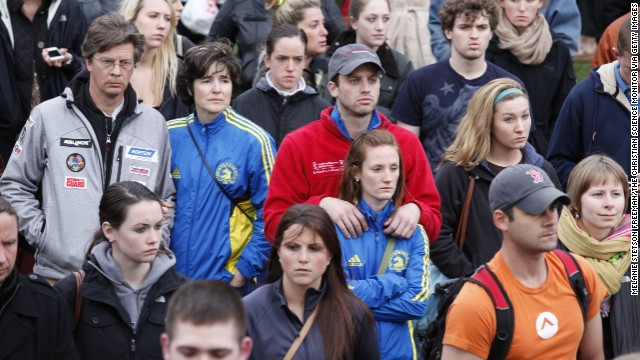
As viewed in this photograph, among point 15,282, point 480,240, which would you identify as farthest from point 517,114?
point 15,282

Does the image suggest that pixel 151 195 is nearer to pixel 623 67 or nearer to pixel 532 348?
pixel 532 348

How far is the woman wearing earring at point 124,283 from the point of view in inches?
249

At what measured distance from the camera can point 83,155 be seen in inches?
293

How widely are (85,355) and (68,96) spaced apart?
6.22ft

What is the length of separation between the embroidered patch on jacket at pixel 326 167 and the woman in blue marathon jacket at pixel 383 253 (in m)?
0.31

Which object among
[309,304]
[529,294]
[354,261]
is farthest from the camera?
[354,261]

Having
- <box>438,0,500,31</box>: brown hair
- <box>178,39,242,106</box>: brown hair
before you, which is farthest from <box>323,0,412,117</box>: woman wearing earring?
<box>178,39,242,106</box>: brown hair

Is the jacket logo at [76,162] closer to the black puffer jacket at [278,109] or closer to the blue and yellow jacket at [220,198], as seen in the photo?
the blue and yellow jacket at [220,198]

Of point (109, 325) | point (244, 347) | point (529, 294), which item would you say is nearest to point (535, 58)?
point (529, 294)

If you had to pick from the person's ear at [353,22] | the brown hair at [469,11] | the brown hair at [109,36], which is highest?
the brown hair at [469,11]

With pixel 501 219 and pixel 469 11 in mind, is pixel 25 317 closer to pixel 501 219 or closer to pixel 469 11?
pixel 501 219

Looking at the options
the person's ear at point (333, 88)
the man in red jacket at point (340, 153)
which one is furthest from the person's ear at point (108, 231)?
the person's ear at point (333, 88)

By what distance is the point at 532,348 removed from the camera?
5.64 metres

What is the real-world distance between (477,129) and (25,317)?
3.04 meters
